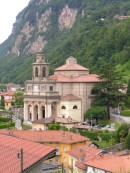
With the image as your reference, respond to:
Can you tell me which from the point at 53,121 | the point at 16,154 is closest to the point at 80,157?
the point at 53,121

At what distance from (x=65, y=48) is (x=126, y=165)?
127293mm

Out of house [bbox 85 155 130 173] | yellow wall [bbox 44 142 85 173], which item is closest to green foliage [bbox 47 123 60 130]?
yellow wall [bbox 44 142 85 173]

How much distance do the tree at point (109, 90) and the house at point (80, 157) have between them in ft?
69.2

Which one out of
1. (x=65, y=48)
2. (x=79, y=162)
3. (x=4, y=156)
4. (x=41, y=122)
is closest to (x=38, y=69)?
(x=41, y=122)

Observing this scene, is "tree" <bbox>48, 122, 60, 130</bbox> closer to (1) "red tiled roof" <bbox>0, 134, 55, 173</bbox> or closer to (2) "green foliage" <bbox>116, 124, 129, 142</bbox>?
(2) "green foliage" <bbox>116, 124, 129, 142</bbox>

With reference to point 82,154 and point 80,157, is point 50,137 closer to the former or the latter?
point 82,154

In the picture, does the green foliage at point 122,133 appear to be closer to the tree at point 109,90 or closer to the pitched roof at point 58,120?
the pitched roof at point 58,120

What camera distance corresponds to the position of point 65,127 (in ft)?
198

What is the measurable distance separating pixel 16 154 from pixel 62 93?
55587mm

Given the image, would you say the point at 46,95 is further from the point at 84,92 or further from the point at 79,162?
the point at 79,162

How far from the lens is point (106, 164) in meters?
35.8

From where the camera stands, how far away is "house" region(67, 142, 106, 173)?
39.7 m

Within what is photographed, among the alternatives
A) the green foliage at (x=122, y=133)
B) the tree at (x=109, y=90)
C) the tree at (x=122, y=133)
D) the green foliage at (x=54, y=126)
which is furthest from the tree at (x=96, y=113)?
the tree at (x=122, y=133)

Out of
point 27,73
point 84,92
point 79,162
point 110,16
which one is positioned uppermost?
point 110,16
